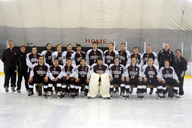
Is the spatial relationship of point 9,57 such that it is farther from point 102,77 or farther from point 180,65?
Result: point 180,65

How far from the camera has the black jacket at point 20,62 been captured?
531 cm

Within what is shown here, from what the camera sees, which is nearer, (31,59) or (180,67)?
(180,67)

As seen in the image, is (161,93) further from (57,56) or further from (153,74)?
(57,56)

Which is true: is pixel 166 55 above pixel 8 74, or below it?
above

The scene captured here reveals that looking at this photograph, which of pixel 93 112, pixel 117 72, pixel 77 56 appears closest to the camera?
pixel 93 112

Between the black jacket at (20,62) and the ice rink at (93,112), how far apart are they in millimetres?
819

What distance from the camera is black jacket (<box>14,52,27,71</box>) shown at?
17.4ft

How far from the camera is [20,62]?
5.31 metres

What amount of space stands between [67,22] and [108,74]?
6.79m

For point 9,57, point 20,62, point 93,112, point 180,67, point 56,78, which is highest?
point 9,57

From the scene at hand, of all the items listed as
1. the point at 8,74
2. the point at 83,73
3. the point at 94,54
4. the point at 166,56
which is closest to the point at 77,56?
the point at 94,54

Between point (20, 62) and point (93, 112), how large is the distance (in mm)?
2714

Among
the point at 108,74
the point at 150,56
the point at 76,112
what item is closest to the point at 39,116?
the point at 76,112

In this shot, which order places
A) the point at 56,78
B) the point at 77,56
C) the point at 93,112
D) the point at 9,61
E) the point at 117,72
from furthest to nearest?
the point at 9,61, the point at 77,56, the point at 117,72, the point at 56,78, the point at 93,112
